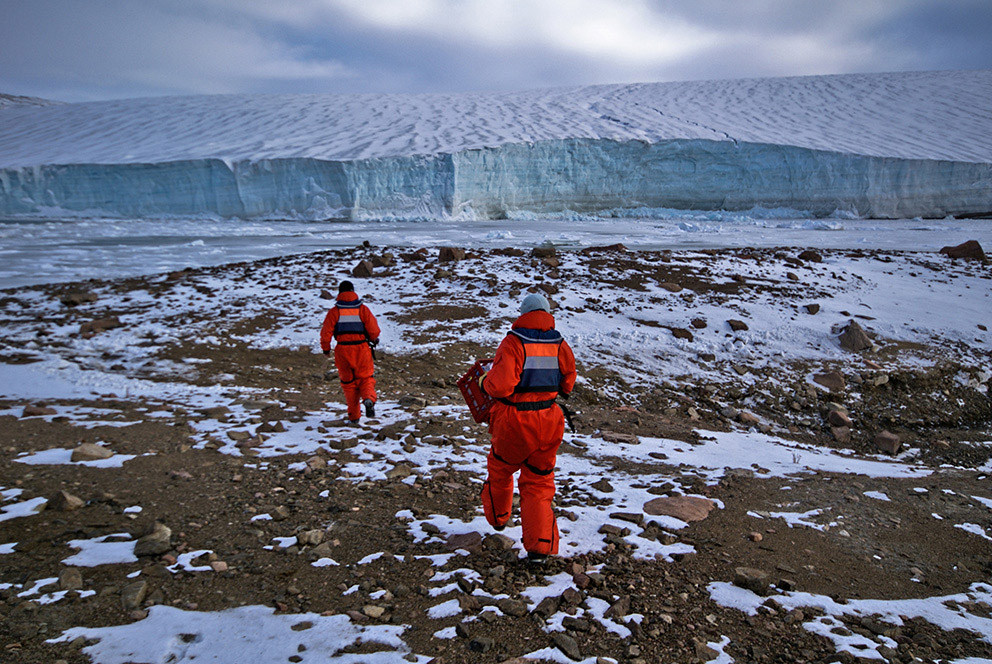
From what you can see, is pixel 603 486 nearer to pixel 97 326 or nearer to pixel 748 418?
pixel 748 418

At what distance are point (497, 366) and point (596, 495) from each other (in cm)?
144

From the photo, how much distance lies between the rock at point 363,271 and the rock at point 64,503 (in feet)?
21.8

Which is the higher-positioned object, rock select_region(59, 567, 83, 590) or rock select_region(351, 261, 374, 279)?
rock select_region(351, 261, 374, 279)

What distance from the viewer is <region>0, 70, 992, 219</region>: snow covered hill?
72.9ft

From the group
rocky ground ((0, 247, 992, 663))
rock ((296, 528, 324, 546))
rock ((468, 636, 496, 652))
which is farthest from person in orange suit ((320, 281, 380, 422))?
rock ((468, 636, 496, 652))

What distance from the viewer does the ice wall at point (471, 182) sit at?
22.1 metres

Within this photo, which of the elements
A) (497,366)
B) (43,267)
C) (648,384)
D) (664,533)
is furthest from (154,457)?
(43,267)

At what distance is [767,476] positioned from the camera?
430 centimetres

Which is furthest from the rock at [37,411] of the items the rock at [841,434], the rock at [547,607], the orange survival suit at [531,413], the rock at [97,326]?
the rock at [841,434]

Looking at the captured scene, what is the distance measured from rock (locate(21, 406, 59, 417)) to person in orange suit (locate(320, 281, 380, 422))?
2192 millimetres

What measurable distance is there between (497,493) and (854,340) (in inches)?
247

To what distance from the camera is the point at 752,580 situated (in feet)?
8.94

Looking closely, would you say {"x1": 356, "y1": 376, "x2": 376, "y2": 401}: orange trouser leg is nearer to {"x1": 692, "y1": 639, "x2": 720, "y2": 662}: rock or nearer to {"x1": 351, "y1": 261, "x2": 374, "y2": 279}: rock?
{"x1": 692, "y1": 639, "x2": 720, "y2": 662}: rock

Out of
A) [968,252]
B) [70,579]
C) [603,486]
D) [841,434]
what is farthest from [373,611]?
[968,252]
